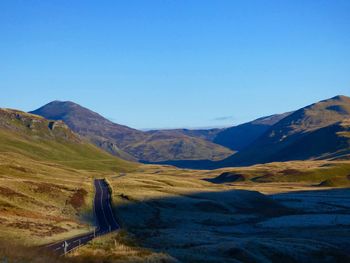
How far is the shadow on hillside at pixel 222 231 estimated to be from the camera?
6112cm

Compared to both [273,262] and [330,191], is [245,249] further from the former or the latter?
[330,191]

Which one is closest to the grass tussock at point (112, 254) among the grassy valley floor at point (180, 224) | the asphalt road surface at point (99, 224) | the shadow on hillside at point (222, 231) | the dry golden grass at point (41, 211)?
the grassy valley floor at point (180, 224)

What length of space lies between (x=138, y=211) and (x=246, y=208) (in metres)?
33.7

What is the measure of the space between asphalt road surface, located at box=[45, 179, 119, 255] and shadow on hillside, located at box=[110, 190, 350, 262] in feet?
7.48

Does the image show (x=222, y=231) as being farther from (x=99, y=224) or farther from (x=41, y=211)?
(x=41, y=211)

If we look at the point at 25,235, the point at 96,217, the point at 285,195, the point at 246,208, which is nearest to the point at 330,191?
the point at 285,195

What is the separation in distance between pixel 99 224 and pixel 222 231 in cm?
2156

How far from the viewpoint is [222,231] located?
290ft

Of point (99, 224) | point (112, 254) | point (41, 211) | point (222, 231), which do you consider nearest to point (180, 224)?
point (222, 231)

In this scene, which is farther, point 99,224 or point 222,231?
point 222,231

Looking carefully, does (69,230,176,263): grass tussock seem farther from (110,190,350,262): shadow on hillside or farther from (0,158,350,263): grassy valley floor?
(110,190,350,262): shadow on hillside

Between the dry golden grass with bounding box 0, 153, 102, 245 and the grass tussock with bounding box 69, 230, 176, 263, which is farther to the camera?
the dry golden grass with bounding box 0, 153, 102, 245

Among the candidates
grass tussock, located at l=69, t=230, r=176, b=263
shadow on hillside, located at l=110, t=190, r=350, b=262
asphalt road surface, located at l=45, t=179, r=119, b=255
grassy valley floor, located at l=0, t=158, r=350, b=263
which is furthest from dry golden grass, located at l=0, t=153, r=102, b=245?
shadow on hillside, located at l=110, t=190, r=350, b=262

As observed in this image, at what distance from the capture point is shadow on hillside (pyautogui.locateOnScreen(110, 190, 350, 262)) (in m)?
61.1
